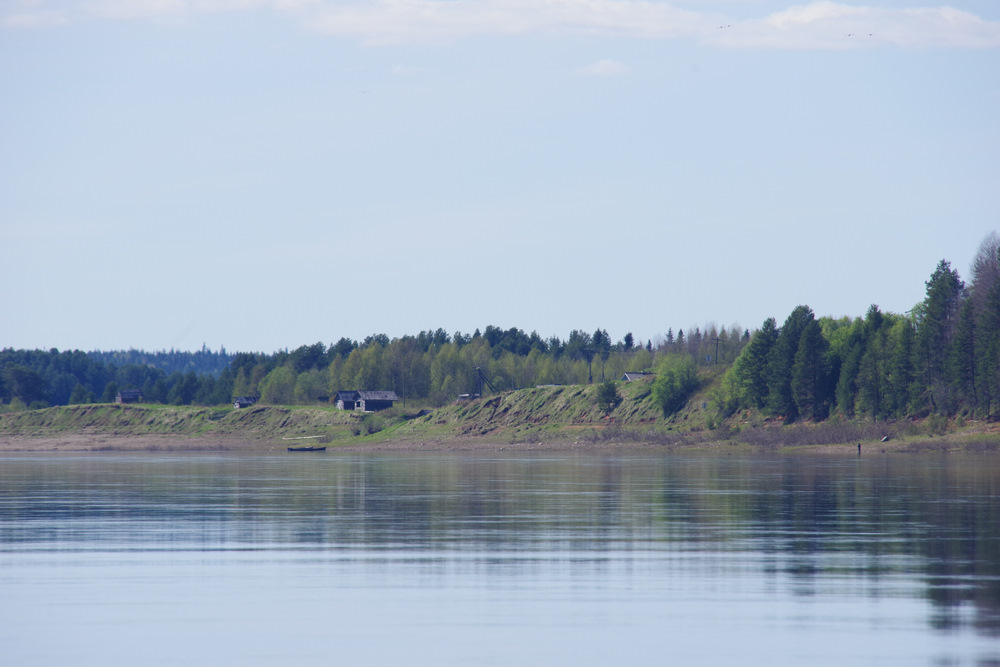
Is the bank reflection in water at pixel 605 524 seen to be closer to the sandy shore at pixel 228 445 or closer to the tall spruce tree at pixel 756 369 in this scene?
the sandy shore at pixel 228 445

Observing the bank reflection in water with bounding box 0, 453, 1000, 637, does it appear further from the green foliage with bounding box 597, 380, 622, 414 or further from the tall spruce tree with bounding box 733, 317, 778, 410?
the green foliage with bounding box 597, 380, 622, 414

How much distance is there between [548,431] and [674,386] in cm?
1918

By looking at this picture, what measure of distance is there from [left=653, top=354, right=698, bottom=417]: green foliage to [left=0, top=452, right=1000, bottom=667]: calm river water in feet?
372

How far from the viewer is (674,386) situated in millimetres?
155375

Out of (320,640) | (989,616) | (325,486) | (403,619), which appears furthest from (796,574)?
(325,486)

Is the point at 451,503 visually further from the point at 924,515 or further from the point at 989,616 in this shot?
the point at 989,616

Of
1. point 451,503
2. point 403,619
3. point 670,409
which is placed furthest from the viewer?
point 670,409

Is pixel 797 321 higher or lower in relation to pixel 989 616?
higher

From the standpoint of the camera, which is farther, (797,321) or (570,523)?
(797,321)

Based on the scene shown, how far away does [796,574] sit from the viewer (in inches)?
845

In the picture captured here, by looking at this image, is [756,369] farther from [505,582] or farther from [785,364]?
[505,582]

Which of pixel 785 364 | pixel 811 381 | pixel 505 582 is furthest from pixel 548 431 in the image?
pixel 505 582

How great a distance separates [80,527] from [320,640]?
18.1 meters

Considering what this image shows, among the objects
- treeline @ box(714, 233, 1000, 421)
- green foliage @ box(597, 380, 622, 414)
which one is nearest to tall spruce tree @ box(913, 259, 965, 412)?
treeline @ box(714, 233, 1000, 421)
